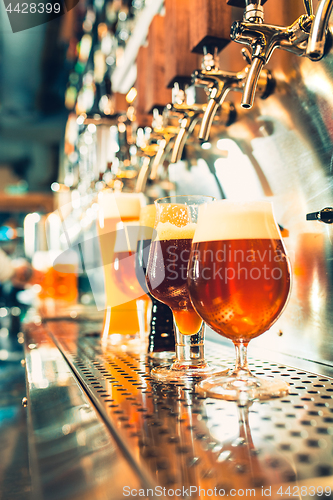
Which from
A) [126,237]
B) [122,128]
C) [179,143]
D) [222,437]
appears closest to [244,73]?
[179,143]

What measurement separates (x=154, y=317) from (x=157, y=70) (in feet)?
3.27

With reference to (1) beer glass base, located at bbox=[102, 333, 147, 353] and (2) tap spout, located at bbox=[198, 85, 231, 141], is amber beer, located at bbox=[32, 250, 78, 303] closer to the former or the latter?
(1) beer glass base, located at bbox=[102, 333, 147, 353]

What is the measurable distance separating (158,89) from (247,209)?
3.63 feet

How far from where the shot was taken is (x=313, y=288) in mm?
940

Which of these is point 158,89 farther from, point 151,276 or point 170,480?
point 170,480

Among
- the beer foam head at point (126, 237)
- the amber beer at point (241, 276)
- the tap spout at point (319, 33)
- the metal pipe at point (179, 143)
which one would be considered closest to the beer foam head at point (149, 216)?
the beer foam head at point (126, 237)

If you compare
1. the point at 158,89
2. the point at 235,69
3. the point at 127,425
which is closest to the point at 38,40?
the point at 158,89

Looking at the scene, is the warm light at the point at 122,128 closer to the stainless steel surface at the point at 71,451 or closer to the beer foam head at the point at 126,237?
the beer foam head at the point at 126,237

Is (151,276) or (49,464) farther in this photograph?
(151,276)

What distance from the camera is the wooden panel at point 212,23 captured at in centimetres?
109

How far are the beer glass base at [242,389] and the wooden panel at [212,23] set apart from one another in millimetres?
847

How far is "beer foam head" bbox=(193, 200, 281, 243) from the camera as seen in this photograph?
2.07ft

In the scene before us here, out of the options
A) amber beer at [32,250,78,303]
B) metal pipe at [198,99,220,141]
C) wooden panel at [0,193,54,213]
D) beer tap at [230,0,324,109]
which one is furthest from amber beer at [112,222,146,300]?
wooden panel at [0,193,54,213]

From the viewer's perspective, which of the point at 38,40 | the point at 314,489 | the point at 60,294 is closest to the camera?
the point at 314,489
